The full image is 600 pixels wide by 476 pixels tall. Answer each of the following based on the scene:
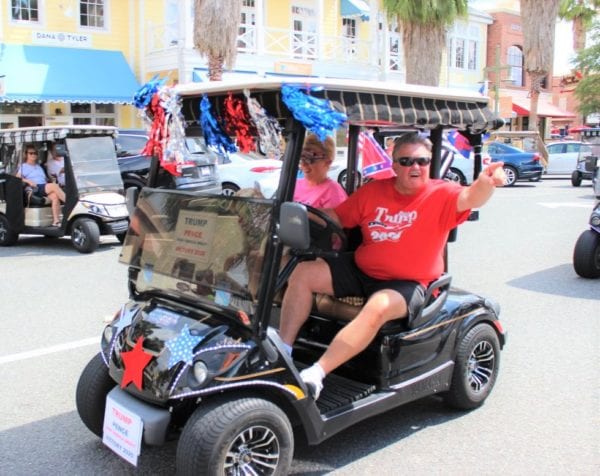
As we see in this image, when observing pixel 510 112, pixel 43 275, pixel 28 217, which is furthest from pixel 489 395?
pixel 510 112

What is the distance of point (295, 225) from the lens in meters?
2.88

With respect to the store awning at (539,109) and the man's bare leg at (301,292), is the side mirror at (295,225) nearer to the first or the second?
the man's bare leg at (301,292)

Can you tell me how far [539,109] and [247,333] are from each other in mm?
36153

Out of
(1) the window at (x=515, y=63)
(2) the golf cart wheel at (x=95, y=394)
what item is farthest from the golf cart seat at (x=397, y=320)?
(1) the window at (x=515, y=63)

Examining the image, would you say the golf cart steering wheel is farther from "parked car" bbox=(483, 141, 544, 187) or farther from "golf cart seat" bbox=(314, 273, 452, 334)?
"parked car" bbox=(483, 141, 544, 187)

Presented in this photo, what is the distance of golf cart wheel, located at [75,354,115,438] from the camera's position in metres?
3.44

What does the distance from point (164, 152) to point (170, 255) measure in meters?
0.54

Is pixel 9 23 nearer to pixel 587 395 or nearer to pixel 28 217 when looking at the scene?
pixel 28 217

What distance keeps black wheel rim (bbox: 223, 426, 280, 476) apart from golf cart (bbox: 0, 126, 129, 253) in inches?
276

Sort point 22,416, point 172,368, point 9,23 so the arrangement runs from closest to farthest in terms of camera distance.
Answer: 1. point 172,368
2. point 22,416
3. point 9,23

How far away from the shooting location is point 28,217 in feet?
33.2

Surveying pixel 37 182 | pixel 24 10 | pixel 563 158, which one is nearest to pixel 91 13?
pixel 24 10

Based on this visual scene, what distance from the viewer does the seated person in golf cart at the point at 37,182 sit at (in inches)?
394

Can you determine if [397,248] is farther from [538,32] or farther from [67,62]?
[538,32]
